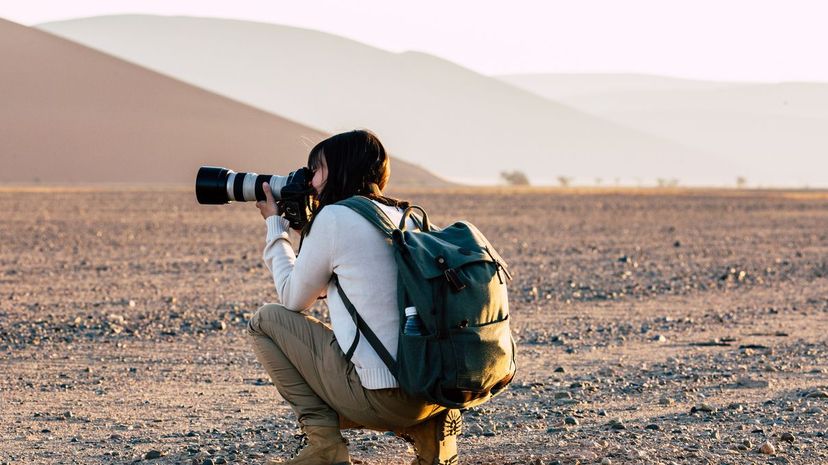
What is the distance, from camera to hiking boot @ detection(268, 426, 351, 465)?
492 centimetres

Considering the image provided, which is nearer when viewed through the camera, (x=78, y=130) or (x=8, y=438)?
(x=8, y=438)

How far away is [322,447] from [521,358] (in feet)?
12.1

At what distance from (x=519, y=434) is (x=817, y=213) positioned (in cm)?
2801

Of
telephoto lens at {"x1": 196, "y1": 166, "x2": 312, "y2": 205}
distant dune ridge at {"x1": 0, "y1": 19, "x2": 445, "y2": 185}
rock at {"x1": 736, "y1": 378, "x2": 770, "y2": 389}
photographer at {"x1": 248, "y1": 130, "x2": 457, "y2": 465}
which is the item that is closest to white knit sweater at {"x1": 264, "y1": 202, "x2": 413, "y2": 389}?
photographer at {"x1": 248, "y1": 130, "x2": 457, "y2": 465}

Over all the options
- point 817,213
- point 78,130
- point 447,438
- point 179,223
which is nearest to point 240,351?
point 447,438

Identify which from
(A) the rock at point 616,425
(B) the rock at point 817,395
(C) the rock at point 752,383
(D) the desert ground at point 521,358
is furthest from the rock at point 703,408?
(C) the rock at point 752,383

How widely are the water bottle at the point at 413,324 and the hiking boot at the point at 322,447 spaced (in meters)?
0.78

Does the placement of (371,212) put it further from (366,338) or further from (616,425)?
(616,425)

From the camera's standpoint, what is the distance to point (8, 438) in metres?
5.91

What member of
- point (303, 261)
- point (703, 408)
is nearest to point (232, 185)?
point (303, 261)

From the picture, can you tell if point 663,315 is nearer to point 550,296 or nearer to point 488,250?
point 550,296

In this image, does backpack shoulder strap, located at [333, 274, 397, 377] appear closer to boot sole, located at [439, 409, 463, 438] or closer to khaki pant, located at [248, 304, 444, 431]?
khaki pant, located at [248, 304, 444, 431]

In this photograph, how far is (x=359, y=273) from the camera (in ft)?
14.7

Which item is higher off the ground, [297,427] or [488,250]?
[488,250]
